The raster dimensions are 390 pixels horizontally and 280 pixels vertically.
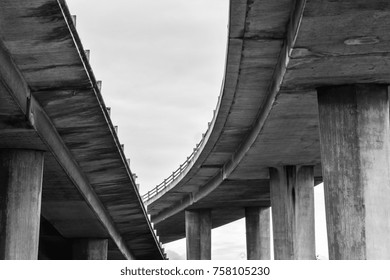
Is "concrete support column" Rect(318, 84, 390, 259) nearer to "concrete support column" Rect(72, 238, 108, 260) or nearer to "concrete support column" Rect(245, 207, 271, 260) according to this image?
"concrete support column" Rect(72, 238, 108, 260)

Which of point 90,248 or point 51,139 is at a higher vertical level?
point 90,248

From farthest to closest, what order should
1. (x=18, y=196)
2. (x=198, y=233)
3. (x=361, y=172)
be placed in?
(x=198, y=233), (x=18, y=196), (x=361, y=172)

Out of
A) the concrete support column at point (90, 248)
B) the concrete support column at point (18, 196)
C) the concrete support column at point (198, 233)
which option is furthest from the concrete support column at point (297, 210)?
the concrete support column at point (198, 233)

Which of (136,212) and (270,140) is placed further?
(136,212)

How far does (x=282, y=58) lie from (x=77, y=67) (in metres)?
5.62

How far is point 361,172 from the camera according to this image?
23547 millimetres

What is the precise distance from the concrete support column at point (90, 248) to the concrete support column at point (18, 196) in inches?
696

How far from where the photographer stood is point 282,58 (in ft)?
76.4

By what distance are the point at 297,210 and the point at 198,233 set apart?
2005 centimetres

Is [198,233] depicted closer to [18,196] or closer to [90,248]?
[90,248]

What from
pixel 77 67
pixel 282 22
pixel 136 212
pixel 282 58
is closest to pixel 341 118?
pixel 282 58

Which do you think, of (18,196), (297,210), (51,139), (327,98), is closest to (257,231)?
(297,210)

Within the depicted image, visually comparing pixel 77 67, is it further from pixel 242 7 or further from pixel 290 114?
pixel 290 114
